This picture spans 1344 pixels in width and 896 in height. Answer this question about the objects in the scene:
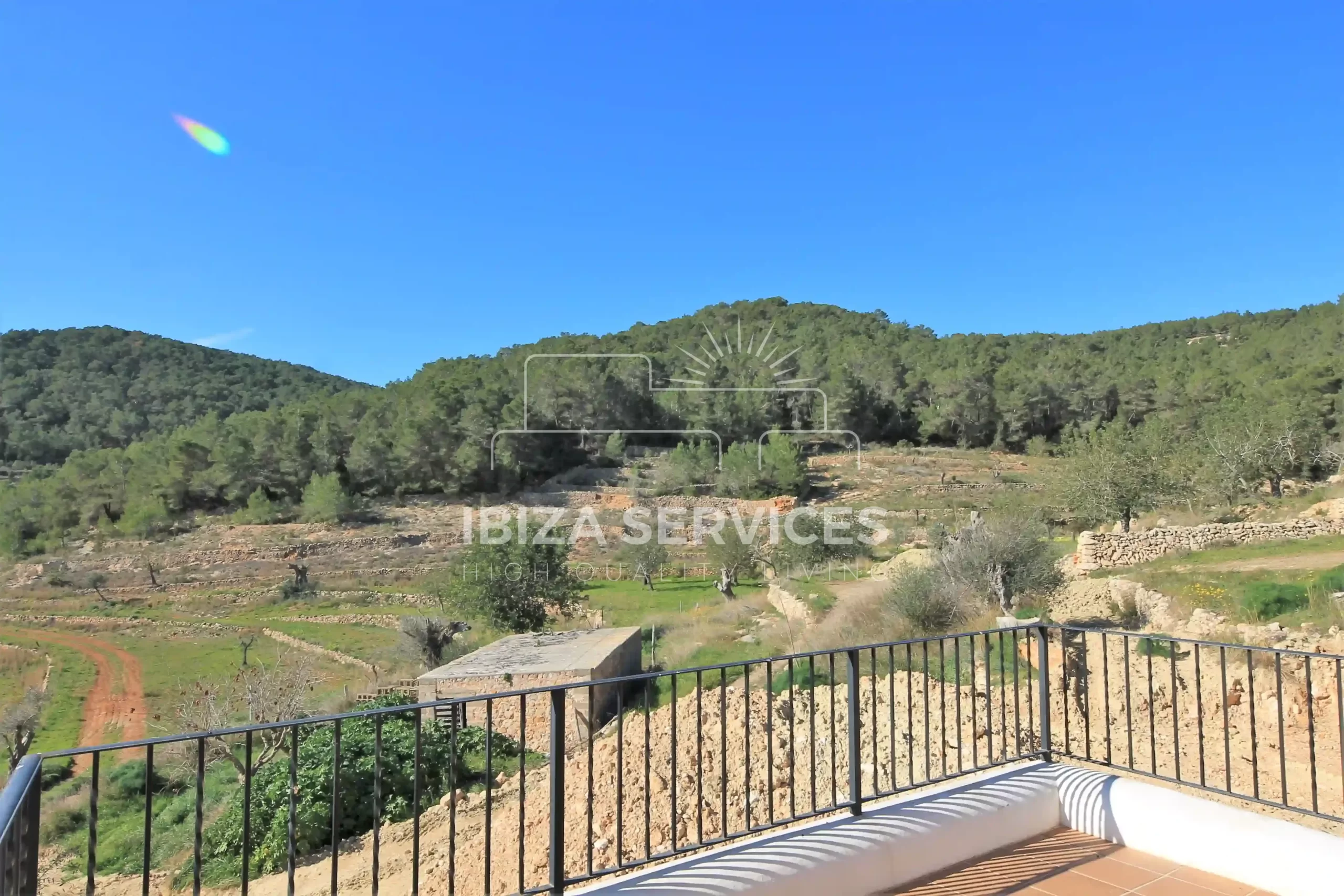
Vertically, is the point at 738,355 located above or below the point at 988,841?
above

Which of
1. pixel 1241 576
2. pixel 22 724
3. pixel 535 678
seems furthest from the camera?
pixel 22 724

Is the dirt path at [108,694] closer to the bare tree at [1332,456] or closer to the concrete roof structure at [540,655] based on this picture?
the concrete roof structure at [540,655]

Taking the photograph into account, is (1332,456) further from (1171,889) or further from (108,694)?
(108,694)

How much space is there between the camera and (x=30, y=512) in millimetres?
36344

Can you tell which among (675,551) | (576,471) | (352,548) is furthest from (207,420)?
(675,551)

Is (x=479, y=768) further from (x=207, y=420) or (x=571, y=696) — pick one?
(x=207, y=420)

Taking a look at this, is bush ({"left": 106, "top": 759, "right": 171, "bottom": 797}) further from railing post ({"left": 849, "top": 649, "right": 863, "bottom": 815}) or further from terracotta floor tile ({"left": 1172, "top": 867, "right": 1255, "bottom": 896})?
terracotta floor tile ({"left": 1172, "top": 867, "right": 1255, "bottom": 896})

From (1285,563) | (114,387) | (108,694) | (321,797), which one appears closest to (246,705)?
(321,797)

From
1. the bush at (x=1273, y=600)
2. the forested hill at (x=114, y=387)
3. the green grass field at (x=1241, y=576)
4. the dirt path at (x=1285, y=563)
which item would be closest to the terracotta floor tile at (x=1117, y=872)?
the green grass field at (x=1241, y=576)

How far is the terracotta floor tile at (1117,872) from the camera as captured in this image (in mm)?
2396

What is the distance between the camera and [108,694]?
15703 millimetres

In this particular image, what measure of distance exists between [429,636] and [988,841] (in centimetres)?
1371

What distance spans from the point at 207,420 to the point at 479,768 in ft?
137

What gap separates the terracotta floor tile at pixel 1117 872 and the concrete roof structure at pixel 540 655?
774 centimetres
